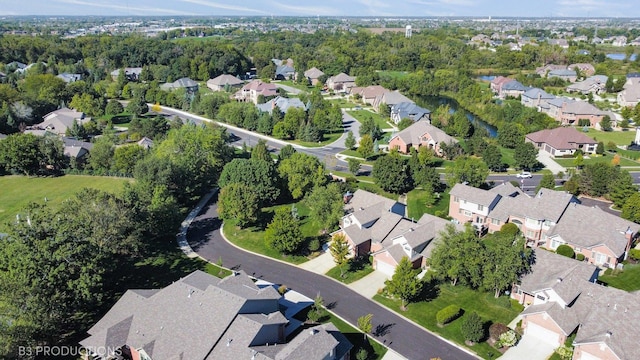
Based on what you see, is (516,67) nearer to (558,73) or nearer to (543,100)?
(558,73)

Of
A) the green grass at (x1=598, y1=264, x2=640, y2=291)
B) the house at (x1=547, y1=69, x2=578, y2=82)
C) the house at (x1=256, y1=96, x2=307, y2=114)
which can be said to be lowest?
the green grass at (x1=598, y1=264, x2=640, y2=291)

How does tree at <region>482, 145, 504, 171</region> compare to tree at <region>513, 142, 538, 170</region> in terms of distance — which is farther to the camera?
tree at <region>482, 145, 504, 171</region>

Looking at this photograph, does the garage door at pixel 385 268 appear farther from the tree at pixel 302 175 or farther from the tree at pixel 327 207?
the tree at pixel 302 175

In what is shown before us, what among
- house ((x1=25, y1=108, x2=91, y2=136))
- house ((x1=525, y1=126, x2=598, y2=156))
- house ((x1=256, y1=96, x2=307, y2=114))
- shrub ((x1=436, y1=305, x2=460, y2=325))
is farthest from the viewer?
house ((x1=256, y1=96, x2=307, y2=114))

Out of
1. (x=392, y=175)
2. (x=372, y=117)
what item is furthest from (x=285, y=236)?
(x=372, y=117)

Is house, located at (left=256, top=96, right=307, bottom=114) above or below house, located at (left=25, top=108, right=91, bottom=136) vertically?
above

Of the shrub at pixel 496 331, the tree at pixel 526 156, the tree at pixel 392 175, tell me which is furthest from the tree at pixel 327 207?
the tree at pixel 526 156

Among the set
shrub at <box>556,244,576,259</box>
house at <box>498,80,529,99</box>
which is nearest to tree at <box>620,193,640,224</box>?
shrub at <box>556,244,576,259</box>

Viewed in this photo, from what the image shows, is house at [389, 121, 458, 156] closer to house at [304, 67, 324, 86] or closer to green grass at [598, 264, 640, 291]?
green grass at [598, 264, 640, 291]
